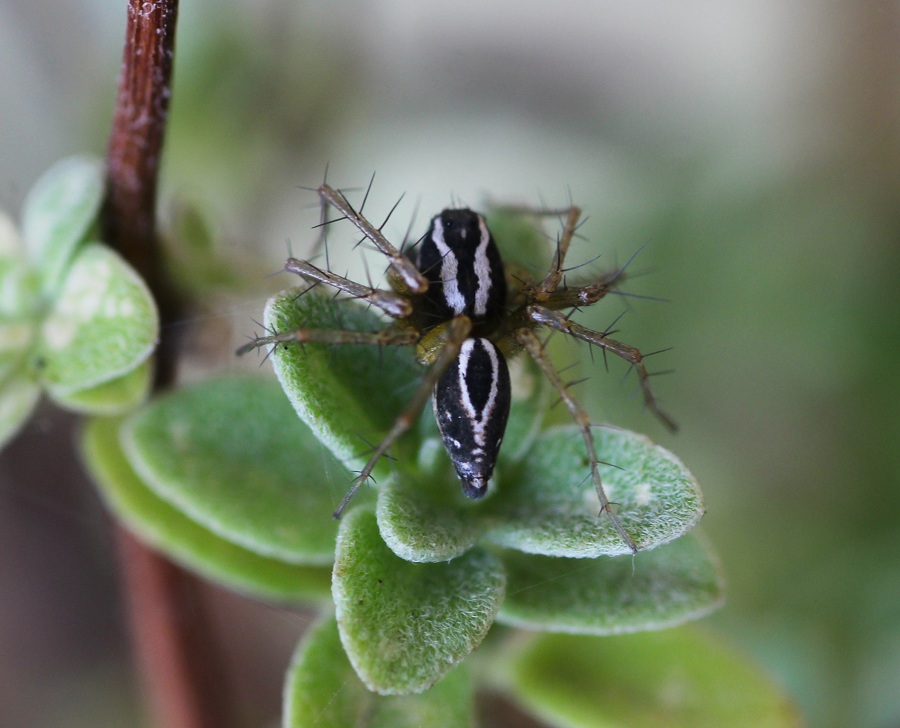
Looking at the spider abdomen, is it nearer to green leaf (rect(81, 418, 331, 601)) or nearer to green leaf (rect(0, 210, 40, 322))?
green leaf (rect(81, 418, 331, 601))

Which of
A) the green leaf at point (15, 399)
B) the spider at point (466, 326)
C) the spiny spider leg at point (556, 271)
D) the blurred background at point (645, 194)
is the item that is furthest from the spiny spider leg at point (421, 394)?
the blurred background at point (645, 194)

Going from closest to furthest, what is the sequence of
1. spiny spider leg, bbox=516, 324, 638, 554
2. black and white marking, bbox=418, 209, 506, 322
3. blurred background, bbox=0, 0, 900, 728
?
spiny spider leg, bbox=516, 324, 638, 554
black and white marking, bbox=418, 209, 506, 322
blurred background, bbox=0, 0, 900, 728

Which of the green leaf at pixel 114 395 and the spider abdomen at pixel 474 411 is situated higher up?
the spider abdomen at pixel 474 411

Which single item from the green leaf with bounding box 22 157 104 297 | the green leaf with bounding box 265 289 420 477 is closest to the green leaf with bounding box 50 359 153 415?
the green leaf with bounding box 22 157 104 297

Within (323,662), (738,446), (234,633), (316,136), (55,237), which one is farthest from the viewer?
(316,136)

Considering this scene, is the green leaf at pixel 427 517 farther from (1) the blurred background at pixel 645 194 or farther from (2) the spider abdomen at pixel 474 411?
(1) the blurred background at pixel 645 194

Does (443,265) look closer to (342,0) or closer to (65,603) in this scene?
(65,603)

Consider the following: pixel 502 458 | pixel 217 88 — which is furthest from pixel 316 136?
pixel 502 458
